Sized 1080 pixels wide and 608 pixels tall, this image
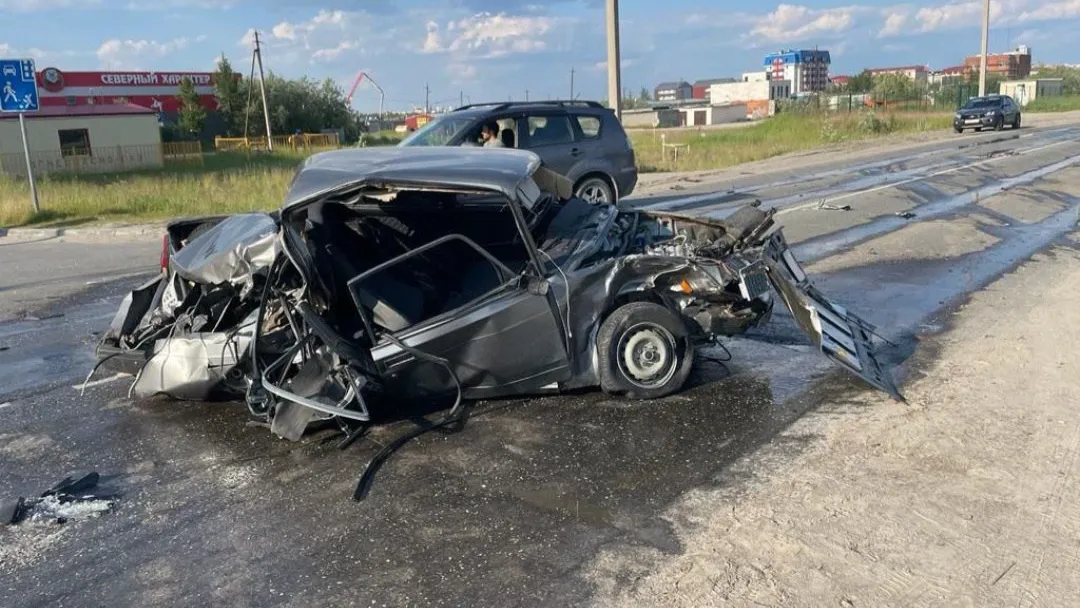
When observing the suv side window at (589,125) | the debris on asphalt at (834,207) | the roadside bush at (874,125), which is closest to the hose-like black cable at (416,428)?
the suv side window at (589,125)

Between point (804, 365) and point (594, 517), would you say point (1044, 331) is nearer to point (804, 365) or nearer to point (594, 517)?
point (804, 365)

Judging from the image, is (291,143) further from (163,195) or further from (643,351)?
(643,351)

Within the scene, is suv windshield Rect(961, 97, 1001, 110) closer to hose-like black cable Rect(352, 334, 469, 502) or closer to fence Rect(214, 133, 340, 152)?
fence Rect(214, 133, 340, 152)

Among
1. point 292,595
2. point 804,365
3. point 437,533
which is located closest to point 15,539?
point 292,595

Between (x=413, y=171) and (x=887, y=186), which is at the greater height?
(x=413, y=171)

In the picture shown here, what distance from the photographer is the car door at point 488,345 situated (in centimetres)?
495

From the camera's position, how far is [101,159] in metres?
43.4

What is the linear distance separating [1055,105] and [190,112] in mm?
66236

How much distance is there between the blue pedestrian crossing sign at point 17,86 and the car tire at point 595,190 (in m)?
10.1

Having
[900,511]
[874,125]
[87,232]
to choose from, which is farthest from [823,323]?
[874,125]

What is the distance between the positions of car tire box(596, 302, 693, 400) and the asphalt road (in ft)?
0.43

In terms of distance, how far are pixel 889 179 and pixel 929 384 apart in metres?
15.0

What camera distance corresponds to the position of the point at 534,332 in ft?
16.7

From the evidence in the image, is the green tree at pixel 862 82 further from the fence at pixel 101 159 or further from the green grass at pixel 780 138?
the fence at pixel 101 159
